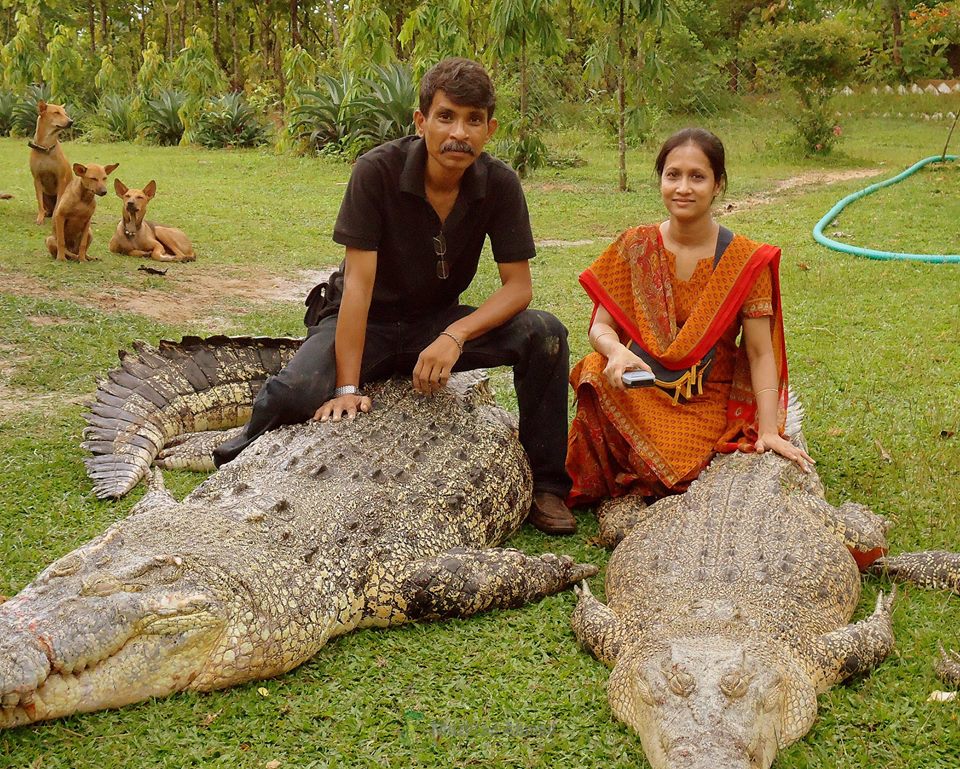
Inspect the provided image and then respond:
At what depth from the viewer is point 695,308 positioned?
3.92 meters

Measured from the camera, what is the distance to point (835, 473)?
14.3 ft

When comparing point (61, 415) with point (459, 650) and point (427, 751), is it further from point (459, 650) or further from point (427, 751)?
point (427, 751)

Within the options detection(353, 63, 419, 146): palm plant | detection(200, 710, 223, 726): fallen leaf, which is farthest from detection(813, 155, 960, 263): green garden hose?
detection(200, 710, 223, 726): fallen leaf

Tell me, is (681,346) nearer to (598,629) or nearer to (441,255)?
Result: (441,255)

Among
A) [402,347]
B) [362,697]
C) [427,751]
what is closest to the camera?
[427,751]

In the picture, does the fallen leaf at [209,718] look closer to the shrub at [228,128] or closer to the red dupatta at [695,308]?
the red dupatta at [695,308]

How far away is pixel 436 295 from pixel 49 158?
6.98m

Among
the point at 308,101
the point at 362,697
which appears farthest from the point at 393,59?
the point at 362,697

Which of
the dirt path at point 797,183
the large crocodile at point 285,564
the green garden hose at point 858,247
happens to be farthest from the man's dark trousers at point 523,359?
the dirt path at point 797,183

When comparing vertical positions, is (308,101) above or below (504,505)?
above

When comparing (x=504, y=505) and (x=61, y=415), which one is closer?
(x=504, y=505)

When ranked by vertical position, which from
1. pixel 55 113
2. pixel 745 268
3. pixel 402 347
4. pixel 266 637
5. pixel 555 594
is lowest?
pixel 555 594

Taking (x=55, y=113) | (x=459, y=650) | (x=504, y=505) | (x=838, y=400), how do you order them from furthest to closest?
(x=55, y=113), (x=838, y=400), (x=504, y=505), (x=459, y=650)

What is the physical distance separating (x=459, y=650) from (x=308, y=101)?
592 inches
